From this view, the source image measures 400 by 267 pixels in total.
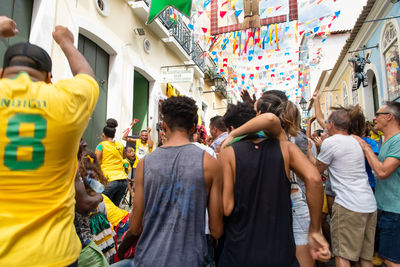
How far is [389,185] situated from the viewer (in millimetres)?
3002

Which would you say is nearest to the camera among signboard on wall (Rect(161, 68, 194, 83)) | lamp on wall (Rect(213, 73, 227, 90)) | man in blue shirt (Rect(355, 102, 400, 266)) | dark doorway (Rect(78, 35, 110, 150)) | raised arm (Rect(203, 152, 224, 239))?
raised arm (Rect(203, 152, 224, 239))

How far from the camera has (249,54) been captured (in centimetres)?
973

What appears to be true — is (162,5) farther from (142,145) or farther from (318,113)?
(318,113)

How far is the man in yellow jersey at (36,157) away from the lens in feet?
3.90

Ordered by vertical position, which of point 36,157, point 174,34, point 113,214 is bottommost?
point 113,214

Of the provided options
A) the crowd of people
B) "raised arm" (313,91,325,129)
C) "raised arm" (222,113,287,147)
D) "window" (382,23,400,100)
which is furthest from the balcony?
"raised arm" (222,113,287,147)

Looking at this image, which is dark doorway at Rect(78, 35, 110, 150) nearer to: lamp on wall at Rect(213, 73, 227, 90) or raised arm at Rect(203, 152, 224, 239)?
raised arm at Rect(203, 152, 224, 239)

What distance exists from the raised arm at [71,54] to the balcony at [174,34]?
24.4 ft

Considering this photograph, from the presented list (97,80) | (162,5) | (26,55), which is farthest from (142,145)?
(26,55)

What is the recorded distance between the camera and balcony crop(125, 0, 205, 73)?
845 cm

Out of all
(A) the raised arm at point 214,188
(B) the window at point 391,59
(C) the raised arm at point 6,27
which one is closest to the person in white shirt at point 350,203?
(A) the raised arm at point 214,188

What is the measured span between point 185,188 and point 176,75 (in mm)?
8482

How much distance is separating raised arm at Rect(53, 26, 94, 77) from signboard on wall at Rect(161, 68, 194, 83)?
791cm

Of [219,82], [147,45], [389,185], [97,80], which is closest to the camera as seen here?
[389,185]
